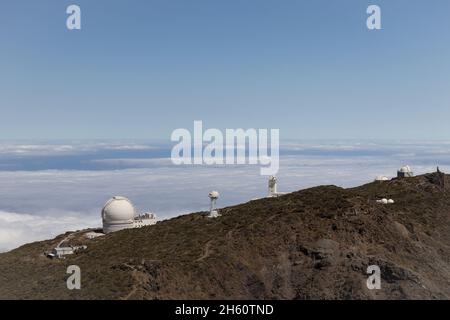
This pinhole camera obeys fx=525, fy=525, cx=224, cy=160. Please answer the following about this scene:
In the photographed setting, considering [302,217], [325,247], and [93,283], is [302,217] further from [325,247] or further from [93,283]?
[93,283]

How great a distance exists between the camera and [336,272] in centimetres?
6159

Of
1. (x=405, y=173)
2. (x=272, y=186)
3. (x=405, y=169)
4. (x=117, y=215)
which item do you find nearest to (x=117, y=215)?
(x=117, y=215)

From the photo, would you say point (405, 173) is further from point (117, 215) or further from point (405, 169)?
point (117, 215)

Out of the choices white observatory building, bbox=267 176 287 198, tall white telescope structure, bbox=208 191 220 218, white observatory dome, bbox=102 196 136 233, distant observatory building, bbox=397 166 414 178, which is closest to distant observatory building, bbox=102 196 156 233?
white observatory dome, bbox=102 196 136 233

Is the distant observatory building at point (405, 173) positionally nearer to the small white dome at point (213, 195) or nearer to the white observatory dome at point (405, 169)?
the white observatory dome at point (405, 169)

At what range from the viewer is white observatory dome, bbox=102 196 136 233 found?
78.4 m

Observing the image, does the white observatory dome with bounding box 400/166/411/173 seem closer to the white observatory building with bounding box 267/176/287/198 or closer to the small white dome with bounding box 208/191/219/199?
the white observatory building with bounding box 267/176/287/198

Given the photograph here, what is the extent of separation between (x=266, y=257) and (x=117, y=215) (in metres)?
25.8

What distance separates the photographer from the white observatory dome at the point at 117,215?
257 feet

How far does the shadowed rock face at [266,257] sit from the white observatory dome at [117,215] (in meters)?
3.64

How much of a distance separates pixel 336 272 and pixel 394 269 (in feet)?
22.6

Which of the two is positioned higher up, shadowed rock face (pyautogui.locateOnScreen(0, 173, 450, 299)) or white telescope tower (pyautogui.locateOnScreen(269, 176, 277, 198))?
white telescope tower (pyautogui.locateOnScreen(269, 176, 277, 198))

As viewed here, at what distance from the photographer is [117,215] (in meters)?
78.3

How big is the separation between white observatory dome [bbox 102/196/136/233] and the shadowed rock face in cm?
364
